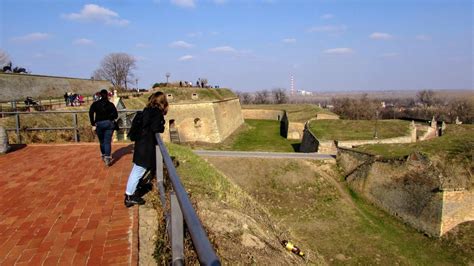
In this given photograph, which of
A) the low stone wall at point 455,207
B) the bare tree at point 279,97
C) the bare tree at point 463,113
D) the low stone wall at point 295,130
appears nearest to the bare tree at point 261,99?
the bare tree at point 279,97

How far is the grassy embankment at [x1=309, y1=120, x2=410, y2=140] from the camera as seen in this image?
2223 cm

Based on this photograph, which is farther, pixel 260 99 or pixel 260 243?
pixel 260 99

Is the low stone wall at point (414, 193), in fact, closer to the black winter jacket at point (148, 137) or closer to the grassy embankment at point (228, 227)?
the grassy embankment at point (228, 227)

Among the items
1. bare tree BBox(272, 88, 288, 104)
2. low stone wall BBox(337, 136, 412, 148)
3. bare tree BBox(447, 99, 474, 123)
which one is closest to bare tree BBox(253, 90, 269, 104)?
bare tree BBox(272, 88, 288, 104)

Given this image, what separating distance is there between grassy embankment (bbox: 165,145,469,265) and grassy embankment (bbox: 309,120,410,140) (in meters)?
5.67

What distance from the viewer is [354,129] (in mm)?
25266

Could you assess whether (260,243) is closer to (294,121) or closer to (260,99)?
(294,121)

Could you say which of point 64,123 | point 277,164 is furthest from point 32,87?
point 277,164

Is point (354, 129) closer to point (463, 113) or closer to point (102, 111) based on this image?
point (102, 111)

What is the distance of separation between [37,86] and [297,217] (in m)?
21.8

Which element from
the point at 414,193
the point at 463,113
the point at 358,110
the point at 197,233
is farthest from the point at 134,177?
the point at 463,113

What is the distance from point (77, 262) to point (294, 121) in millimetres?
33198

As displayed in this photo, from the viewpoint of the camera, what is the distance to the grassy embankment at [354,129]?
22234 millimetres

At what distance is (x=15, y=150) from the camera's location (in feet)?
26.6
